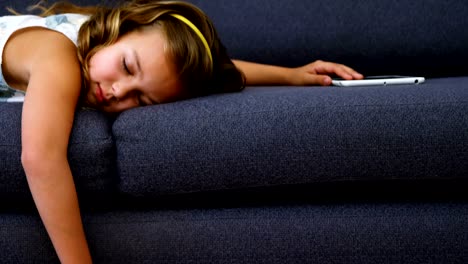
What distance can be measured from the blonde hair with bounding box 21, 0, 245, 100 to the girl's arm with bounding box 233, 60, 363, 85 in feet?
0.69

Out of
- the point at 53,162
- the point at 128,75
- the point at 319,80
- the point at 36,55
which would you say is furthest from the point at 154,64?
the point at 319,80

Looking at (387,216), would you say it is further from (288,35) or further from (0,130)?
(288,35)

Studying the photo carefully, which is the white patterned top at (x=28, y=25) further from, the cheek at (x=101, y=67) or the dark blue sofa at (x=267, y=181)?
the dark blue sofa at (x=267, y=181)

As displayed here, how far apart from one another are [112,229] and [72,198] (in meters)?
0.11

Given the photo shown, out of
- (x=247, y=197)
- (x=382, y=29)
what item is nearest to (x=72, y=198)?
(x=247, y=197)

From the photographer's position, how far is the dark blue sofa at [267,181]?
926 millimetres

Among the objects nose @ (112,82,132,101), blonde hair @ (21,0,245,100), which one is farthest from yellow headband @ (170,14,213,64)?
nose @ (112,82,132,101)

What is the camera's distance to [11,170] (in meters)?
0.91

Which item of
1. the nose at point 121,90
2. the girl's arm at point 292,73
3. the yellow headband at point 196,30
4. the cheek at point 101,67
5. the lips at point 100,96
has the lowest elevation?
the girl's arm at point 292,73

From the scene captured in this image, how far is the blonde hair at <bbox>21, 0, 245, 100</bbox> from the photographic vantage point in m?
1.17

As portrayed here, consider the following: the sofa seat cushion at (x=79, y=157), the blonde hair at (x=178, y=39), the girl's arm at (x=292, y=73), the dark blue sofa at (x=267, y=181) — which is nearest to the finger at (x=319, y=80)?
the girl's arm at (x=292, y=73)

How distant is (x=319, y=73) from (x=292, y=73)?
8 cm

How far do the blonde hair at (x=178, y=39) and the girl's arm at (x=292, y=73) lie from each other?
209 millimetres

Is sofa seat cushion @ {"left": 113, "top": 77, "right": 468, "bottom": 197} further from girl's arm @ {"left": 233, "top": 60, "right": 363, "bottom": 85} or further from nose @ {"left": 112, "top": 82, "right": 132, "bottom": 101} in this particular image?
girl's arm @ {"left": 233, "top": 60, "right": 363, "bottom": 85}
